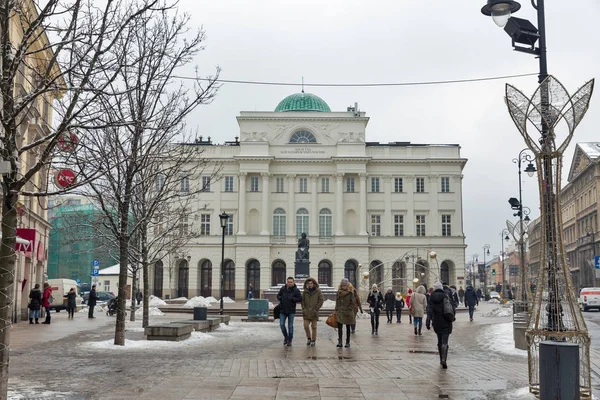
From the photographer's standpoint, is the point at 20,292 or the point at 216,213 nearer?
the point at 20,292

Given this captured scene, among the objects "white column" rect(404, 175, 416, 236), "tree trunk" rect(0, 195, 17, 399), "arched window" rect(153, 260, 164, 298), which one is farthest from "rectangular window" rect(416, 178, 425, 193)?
"tree trunk" rect(0, 195, 17, 399)

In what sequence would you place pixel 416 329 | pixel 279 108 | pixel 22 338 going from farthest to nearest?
pixel 279 108, pixel 416 329, pixel 22 338

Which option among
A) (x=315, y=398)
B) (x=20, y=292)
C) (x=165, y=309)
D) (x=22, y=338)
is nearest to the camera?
A: (x=315, y=398)

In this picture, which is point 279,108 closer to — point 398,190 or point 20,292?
point 398,190

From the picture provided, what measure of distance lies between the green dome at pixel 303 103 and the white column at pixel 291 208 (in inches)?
419

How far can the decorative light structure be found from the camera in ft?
31.7

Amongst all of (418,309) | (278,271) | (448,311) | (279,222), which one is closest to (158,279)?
(278,271)

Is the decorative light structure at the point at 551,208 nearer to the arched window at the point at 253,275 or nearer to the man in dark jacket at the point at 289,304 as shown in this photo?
the man in dark jacket at the point at 289,304

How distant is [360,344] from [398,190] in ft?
185

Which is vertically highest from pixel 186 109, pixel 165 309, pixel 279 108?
pixel 279 108

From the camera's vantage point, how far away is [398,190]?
243 feet

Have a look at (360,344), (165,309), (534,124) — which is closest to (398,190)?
(165,309)

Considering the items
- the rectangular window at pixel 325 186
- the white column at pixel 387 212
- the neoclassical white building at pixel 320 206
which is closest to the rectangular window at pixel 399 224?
the neoclassical white building at pixel 320 206

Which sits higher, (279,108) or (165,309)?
(279,108)
